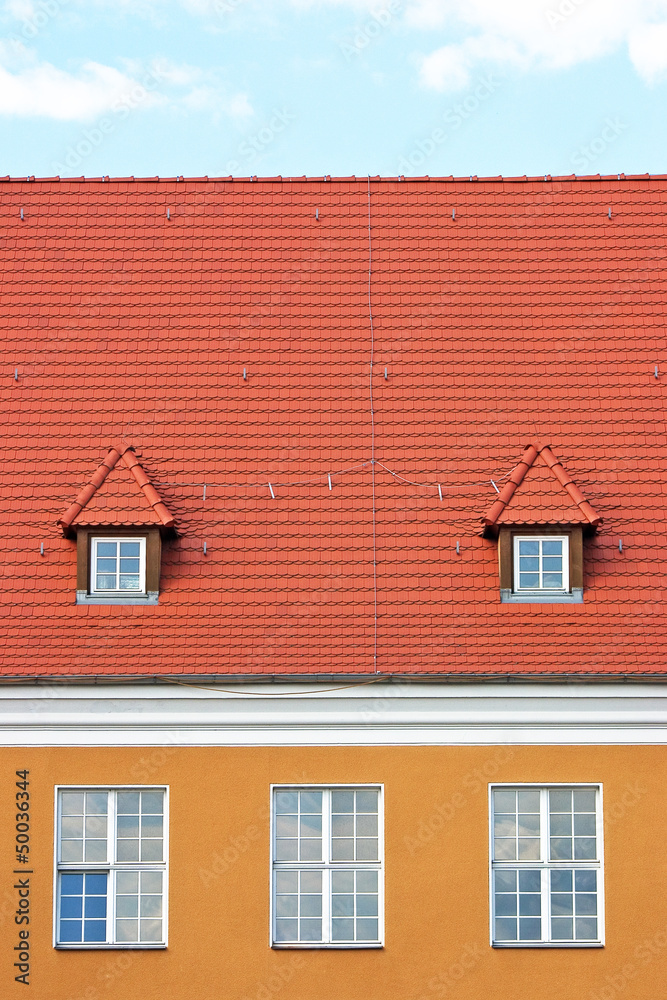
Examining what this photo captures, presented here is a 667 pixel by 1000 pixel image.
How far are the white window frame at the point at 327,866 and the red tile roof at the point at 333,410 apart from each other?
4.53 ft

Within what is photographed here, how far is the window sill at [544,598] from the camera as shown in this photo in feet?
58.6

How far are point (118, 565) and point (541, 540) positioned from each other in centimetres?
515

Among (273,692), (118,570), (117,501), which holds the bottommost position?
(273,692)

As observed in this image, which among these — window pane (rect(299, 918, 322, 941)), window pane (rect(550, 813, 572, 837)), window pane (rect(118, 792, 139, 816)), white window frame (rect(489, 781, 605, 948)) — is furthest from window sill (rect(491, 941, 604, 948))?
window pane (rect(118, 792, 139, 816))

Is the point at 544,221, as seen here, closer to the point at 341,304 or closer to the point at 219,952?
the point at 341,304

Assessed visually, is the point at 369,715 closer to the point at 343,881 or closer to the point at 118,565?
the point at 343,881

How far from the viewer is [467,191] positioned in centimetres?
2191

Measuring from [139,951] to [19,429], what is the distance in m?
6.85

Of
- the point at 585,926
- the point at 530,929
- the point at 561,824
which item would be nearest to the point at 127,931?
the point at 530,929

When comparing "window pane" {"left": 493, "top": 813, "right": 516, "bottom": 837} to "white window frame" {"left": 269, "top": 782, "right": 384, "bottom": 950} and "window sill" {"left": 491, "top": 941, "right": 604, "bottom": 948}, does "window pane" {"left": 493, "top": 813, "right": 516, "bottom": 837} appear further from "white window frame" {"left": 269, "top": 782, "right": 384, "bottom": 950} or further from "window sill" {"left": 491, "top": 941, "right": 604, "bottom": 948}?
"white window frame" {"left": 269, "top": 782, "right": 384, "bottom": 950}

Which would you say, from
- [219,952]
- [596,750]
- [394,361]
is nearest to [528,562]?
[596,750]

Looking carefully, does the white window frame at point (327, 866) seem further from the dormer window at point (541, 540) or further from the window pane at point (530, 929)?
the dormer window at point (541, 540)

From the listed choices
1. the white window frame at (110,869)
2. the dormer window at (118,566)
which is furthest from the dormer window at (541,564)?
the white window frame at (110,869)

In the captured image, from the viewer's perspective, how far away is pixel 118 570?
18.0m
